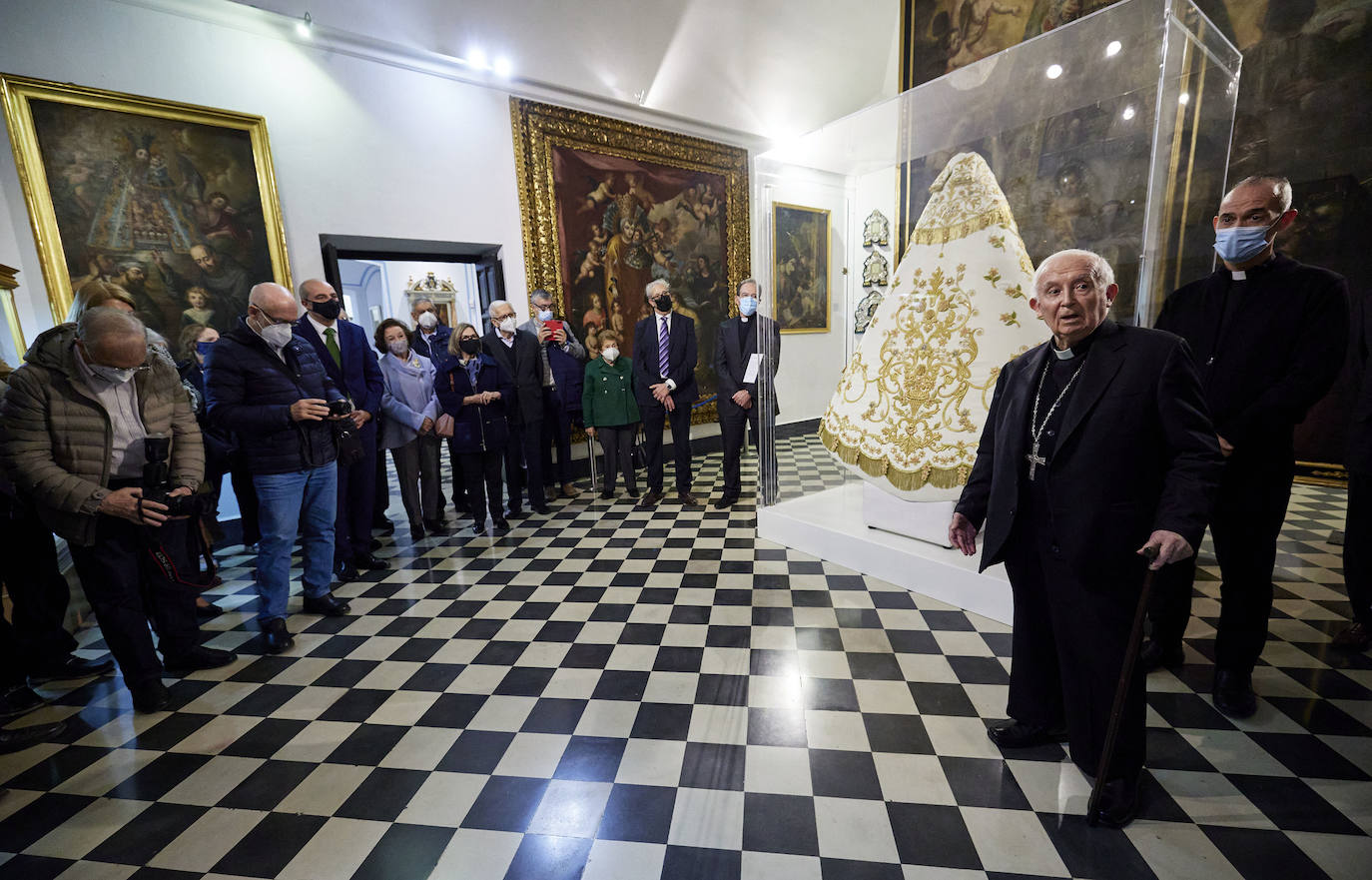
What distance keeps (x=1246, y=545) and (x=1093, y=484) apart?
48.3 inches

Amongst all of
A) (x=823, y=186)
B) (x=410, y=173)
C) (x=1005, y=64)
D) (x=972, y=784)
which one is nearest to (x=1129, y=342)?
(x=972, y=784)

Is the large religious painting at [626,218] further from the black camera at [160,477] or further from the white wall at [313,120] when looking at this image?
the black camera at [160,477]

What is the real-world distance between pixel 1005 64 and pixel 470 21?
4.80 meters

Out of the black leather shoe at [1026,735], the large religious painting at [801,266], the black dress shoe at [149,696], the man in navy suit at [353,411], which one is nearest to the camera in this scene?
the black leather shoe at [1026,735]

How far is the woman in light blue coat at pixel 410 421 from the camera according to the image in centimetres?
455

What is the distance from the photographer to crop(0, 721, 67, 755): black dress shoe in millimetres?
2369

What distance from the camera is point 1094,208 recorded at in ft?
10.3

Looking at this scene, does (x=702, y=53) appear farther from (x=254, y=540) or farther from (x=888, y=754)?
(x=888, y=754)

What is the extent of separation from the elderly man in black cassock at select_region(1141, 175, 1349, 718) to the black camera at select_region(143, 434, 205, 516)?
4248mm

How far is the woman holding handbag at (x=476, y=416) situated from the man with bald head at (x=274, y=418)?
151 centimetres

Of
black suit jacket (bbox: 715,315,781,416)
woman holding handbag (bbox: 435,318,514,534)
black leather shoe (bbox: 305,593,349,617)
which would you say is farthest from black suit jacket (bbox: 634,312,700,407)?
black leather shoe (bbox: 305,593,349,617)

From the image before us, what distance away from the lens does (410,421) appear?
14.9ft

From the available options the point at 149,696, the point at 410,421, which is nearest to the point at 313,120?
the point at 410,421

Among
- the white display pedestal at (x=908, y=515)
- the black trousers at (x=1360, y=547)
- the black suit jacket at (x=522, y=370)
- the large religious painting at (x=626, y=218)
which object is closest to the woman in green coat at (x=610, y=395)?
the black suit jacket at (x=522, y=370)
